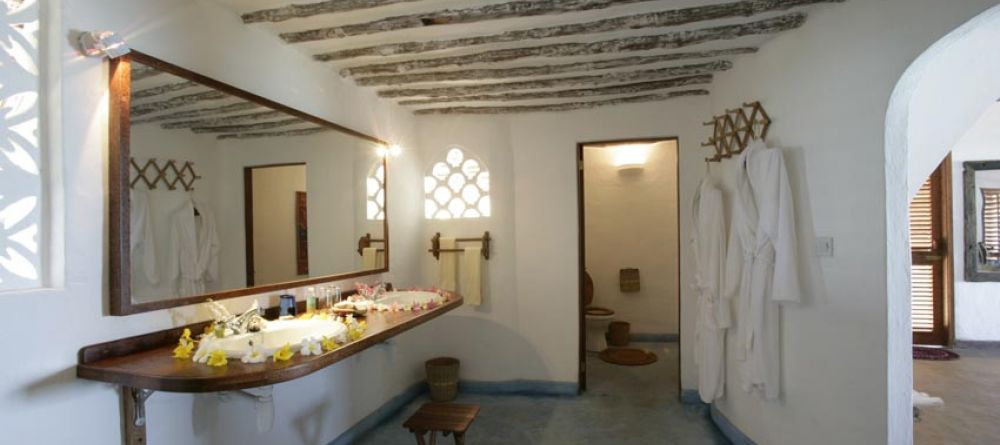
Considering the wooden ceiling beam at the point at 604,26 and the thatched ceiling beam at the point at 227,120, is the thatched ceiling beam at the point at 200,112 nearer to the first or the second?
the thatched ceiling beam at the point at 227,120

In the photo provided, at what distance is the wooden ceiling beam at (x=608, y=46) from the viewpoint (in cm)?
223

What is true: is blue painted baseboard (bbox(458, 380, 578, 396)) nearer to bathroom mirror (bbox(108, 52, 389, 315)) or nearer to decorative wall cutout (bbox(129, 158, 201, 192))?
bathroom mirror (bbox(108, 52, 389, 315))

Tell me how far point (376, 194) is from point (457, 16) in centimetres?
144

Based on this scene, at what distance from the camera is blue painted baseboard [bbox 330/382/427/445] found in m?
2.74

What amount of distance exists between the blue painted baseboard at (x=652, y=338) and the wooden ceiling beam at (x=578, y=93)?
3129 mm

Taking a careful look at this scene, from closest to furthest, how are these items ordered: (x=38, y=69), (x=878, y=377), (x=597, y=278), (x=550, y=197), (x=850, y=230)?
(x=38, y=69), (x=878, y=377), (x=850, y=230), (x=550, y=197), (x=597, y=278)

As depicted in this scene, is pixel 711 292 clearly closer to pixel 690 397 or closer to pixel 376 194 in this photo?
pixel 690 397

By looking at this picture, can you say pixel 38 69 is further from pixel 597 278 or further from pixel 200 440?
pixel 597 278

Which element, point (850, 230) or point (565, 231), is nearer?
point (850, 230)

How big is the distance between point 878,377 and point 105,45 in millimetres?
2952

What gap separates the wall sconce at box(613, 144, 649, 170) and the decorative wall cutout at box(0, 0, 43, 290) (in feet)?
15.8

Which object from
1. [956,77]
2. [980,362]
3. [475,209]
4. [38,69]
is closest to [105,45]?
[38,69]

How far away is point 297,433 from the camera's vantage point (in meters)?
2.34

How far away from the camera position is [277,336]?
1.83m
